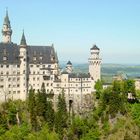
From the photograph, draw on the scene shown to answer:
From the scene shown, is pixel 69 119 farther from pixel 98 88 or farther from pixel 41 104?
pixel 98 88

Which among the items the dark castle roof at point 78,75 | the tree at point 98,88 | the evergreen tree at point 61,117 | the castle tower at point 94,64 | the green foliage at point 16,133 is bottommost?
the green foliage at point 16,133

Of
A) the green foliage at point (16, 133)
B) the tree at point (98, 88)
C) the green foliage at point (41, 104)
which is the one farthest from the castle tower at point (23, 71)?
the tree at point (98, 88)

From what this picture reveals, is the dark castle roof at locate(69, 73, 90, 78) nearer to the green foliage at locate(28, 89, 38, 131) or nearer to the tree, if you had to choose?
the tree

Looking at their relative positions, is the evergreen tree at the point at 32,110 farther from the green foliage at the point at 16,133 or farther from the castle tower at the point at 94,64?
the castle tower at the point at 94,64

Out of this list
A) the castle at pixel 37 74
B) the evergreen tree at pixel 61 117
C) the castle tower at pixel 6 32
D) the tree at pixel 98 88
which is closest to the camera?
the evergreen tree at pixel 61 117

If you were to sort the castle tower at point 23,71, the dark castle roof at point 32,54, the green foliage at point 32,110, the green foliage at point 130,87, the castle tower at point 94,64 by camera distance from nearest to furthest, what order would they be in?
the green foliage at point 32,110
the castle tower at point 23,71
the dark castle roof at point 32,54
the green foliage at point 130,87
the castle tower at point 94,64

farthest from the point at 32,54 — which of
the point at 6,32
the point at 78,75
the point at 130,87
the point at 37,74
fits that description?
the point at 130,87

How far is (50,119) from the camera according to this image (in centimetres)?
10806

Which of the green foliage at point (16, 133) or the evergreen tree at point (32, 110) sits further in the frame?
the evergreen tree at point (32, 110)

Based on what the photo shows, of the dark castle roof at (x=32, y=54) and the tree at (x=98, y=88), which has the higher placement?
the dark castle roof at (x=32, y=54)

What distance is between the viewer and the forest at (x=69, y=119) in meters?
105

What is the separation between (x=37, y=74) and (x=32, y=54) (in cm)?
626

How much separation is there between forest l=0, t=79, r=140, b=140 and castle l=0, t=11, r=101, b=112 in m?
4.19

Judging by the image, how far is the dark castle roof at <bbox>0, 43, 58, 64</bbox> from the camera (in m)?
122
